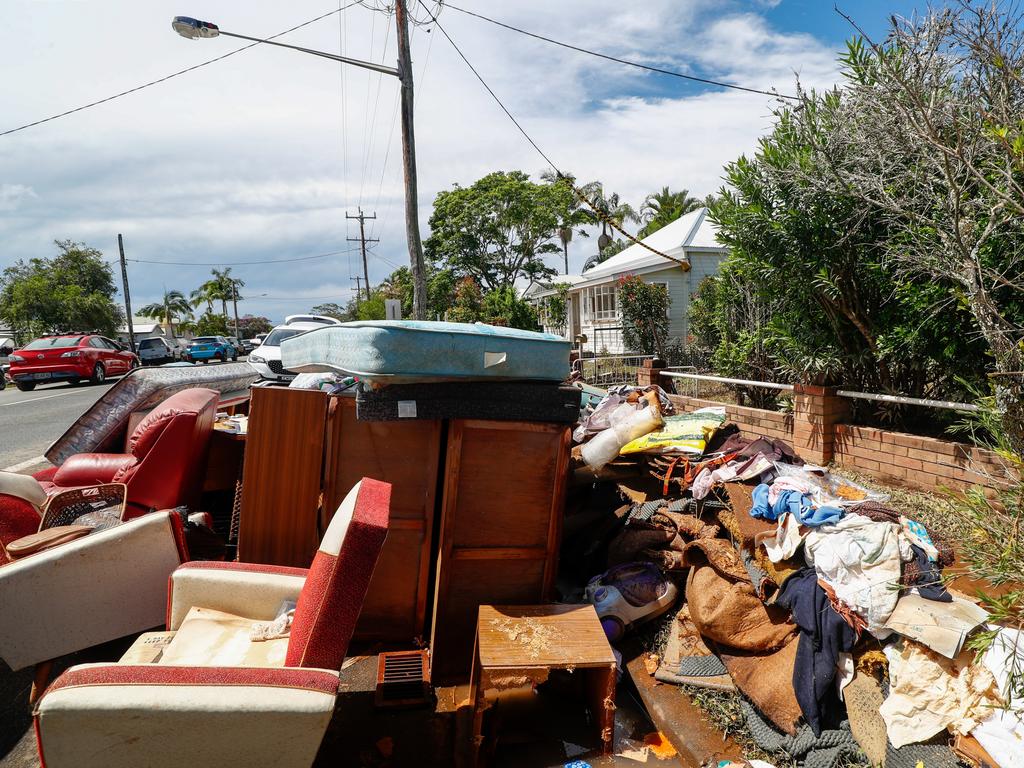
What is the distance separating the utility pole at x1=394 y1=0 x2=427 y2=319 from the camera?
960 cm

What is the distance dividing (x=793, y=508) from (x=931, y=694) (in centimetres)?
98

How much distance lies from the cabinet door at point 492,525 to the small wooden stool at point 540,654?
1.10 feet

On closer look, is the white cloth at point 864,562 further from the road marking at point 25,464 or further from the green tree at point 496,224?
the green tree at point 496,224

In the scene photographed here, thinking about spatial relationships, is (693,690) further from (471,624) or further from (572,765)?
(471,624)

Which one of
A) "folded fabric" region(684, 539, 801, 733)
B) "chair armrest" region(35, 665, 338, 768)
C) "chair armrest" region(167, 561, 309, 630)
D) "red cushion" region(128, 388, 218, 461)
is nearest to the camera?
"chair armrest" region(35, 665, 338, 768)

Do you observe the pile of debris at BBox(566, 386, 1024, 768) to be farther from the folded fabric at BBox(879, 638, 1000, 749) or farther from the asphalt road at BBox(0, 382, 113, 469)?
the asphalt road at BBox(0, 382, 113, 469)

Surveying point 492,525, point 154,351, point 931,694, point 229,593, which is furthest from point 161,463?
point 154,351

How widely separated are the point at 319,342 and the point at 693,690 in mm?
2641

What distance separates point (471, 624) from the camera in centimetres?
326

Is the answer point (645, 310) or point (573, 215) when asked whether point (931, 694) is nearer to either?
point (645, 310)

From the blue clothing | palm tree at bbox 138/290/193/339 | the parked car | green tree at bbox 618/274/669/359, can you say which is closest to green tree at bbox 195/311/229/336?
palm tree at bbox 138/290/193/339

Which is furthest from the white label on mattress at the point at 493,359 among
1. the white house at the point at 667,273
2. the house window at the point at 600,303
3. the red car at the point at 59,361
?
the red car at the point at 59,361

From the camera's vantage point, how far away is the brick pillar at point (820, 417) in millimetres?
4613

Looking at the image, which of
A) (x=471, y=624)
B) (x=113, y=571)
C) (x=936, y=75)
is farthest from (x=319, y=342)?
(x=936, y=75)
